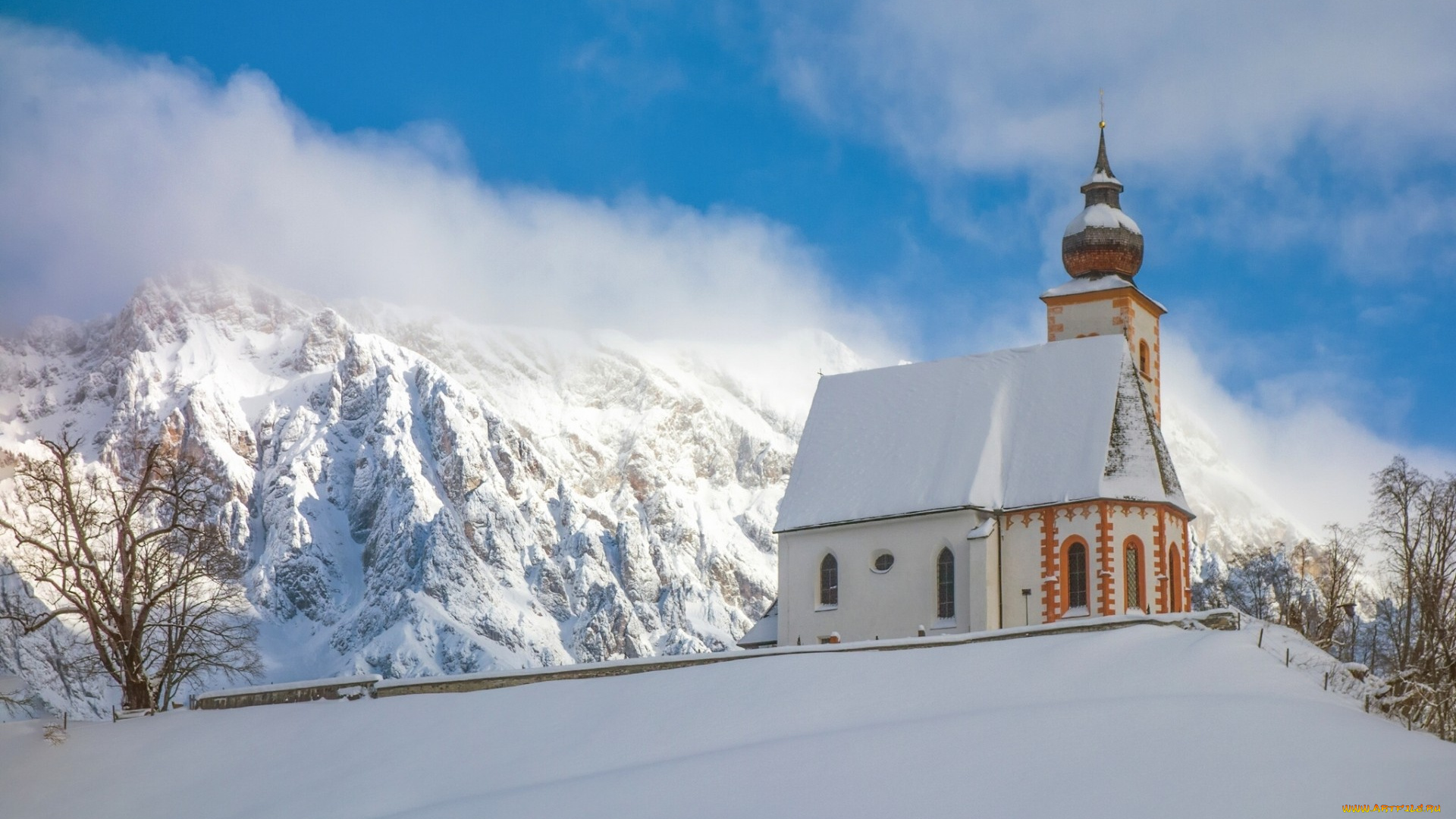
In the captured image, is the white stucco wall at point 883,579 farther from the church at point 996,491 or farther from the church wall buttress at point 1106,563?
the church wall buttress at point 1106,563

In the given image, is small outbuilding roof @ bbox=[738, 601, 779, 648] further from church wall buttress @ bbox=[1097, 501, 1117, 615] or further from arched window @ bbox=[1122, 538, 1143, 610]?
arched window @ bbox=[1122, 538, 1143, 610]

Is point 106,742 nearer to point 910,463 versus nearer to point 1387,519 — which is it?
point 910,463

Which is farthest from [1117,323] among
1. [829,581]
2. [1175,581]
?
[829,581]

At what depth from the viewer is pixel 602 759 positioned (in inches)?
1545

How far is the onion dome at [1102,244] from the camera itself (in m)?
62.6

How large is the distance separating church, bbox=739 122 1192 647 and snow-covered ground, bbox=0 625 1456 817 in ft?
34.7

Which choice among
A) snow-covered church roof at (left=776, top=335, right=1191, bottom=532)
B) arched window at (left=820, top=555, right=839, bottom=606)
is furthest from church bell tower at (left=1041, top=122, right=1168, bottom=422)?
arched window at (left=820, top=555, right=839, bottom=606)

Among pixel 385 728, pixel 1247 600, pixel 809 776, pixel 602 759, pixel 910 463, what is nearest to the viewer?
pixel 809 776

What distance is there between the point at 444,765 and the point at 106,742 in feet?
36.9

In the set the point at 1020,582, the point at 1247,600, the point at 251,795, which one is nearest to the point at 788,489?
the point at 1020,582

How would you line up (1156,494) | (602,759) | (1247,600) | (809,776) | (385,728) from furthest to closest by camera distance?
(1247,600) < (1156,494) < (385,728) < (602,759) < (809,776)

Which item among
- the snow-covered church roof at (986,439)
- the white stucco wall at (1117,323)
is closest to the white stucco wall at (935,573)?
the snow-covered church roof at (986,439)

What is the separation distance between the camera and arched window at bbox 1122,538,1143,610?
2055 inches

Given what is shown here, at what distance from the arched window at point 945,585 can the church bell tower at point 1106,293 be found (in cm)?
1100
